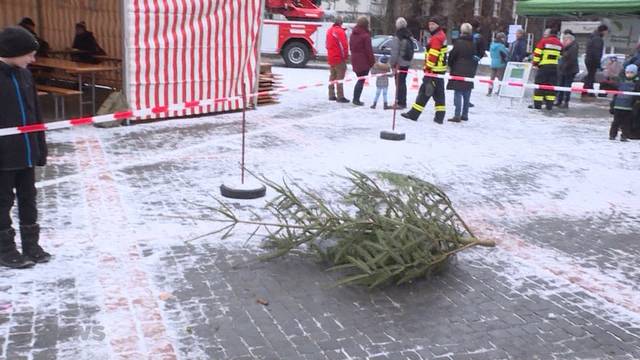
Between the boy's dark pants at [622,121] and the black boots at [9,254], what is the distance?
942 cm

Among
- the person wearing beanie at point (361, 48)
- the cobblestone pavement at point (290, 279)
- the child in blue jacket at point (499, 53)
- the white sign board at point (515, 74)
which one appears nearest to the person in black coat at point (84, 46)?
the cobblestone pavement at point (290, 279)

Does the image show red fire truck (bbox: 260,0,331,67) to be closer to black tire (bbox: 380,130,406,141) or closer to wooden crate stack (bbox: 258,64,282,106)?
wooden crate stack (bbox: 258,64,282,106)

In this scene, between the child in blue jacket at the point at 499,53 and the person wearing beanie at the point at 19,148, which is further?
the child in blue jacket at the point at 499,53

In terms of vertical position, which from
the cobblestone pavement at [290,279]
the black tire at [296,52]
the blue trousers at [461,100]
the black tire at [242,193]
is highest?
the black tire at [296,52]

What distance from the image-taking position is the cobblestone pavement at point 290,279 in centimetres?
381

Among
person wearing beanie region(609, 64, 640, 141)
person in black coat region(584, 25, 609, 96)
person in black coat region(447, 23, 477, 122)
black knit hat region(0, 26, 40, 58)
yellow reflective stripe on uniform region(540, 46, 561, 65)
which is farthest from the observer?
person in black coat region(584, 25, 609, 96)

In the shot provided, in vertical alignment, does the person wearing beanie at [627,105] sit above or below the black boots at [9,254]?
above

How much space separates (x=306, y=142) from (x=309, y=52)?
1302 cm

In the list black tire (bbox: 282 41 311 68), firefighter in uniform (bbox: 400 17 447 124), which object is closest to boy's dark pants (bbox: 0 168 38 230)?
firefighter in uniform (bbox: 400 17 447 124)

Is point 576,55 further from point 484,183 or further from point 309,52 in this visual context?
point 309,52

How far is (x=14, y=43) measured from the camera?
14.0ft

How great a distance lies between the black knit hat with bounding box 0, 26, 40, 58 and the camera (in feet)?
14.0

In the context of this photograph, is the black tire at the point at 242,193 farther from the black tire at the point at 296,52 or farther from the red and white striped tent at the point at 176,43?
the black tire at the point at 296,52

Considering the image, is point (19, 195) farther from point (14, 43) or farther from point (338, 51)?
point (338, 51)
